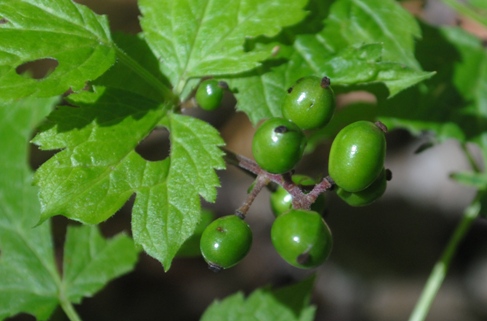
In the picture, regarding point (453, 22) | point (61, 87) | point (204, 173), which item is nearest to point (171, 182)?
point (204, 173)

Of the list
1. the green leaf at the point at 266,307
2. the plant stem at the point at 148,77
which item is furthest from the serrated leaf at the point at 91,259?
the plant stem at the point at 148,77

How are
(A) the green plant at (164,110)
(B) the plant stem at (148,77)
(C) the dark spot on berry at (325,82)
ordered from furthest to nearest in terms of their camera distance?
(B) the plant stem at (148,77)
(A) the green plant at (164,110)
(C) the dark spot on berry at (325,82)

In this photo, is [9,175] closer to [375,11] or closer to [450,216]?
[375,11]

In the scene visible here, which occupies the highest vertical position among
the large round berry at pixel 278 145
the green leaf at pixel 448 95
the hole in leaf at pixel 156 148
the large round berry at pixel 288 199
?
the large round berry at pixel 278 145

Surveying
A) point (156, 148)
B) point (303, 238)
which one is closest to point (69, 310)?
point (303, 238)

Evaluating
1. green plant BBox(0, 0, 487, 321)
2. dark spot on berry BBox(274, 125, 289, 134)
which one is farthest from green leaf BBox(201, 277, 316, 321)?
dark spot on berry BBox(274, 125, 289, 134)

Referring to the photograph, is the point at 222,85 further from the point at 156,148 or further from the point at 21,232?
the point at 156,148

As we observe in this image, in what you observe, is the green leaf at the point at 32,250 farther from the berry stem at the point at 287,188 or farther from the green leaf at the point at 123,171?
the berry stem at the point at 287,188

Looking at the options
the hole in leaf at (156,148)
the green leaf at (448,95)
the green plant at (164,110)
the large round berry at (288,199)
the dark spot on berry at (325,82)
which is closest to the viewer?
the dark spot on berry at (325,82)
